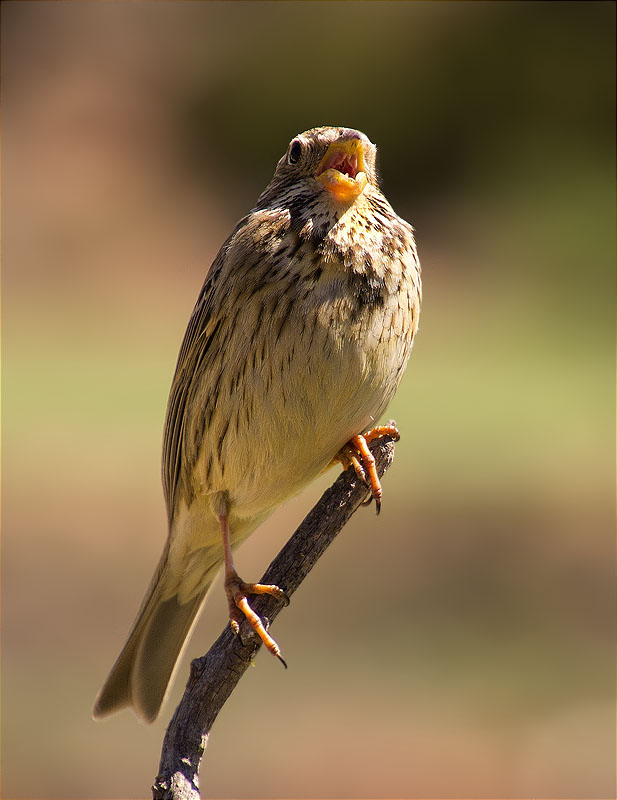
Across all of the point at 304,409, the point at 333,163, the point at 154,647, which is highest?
the point at 333,163

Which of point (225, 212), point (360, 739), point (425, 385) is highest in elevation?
point (225, 212)

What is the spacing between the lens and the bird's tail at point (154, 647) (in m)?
4.28

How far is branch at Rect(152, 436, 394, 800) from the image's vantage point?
343 centimetres

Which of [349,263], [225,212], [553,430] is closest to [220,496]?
[349,263]

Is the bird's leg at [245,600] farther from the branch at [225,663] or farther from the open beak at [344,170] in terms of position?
the open beak at [344,170]

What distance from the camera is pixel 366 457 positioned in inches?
160

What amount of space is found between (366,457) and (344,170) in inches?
42.1

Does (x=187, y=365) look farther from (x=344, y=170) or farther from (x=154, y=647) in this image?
(x=154, y=647)

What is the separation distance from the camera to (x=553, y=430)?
11.2 metres

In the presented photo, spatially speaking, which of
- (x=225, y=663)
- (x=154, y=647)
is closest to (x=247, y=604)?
(x=225, y=663)

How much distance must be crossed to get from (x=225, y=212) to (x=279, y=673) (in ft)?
30.6

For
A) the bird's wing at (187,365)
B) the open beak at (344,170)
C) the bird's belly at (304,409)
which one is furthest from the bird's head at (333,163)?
the bird's belly at (304,409)

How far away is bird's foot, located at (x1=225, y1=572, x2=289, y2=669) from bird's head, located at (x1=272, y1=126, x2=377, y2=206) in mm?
1409

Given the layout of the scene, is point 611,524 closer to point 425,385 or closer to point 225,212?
point 425,385
